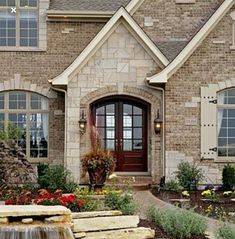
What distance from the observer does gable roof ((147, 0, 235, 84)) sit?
17.5 m

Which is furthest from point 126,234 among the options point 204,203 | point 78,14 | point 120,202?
point 78,14

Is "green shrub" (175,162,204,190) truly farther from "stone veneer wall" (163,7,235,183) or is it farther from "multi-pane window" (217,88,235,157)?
"multi-pane window" (217,88,235,157)

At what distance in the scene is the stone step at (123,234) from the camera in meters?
9.32

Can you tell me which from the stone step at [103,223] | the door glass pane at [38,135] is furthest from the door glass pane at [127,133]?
the stone step at [103,223]

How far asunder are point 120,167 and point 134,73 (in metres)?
3.20

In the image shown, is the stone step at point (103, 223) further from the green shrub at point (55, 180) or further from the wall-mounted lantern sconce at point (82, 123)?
the wall-mounted lantern sconce at point (82, 123)

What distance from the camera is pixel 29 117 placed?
20.0m

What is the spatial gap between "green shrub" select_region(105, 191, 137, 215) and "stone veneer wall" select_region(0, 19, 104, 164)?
877 centimetres

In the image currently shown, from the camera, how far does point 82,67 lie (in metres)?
18.1

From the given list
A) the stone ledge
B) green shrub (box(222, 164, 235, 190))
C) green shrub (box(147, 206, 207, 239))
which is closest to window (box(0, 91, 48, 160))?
green shrub (box(222, 164, 235, 190))

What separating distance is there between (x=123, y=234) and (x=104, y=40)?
951cm

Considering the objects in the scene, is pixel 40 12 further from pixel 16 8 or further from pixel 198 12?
pixel 198 12

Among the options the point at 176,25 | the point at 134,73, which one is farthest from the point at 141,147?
the point at 176,25

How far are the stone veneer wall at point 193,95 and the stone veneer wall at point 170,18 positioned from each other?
2.03 meters
